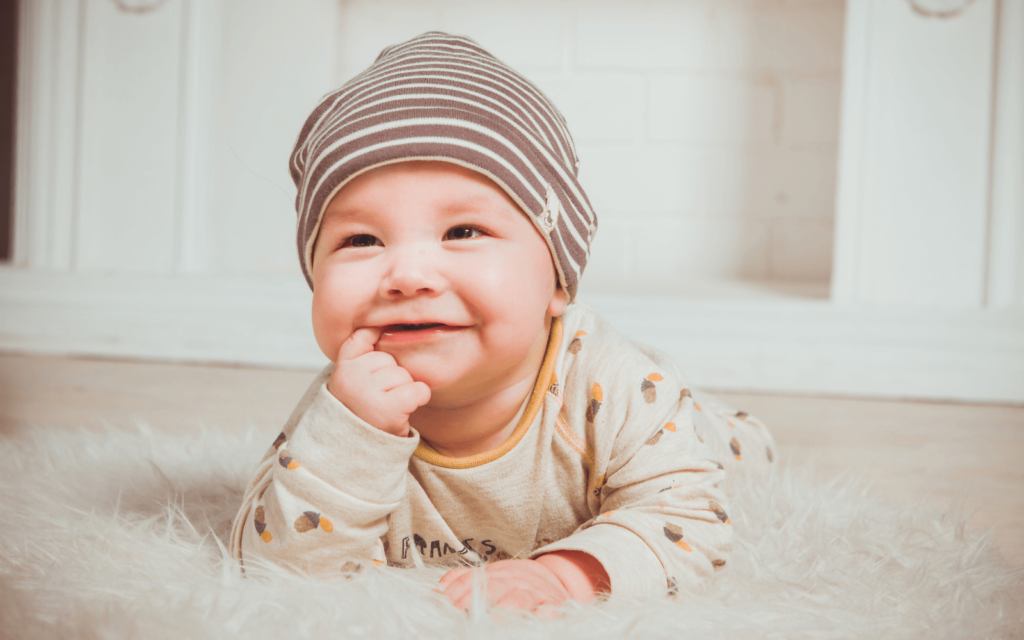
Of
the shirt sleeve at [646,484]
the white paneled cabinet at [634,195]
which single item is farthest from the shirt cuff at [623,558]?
the white paneled cabinet at [634,195]

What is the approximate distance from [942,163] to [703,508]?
1200 millimetres

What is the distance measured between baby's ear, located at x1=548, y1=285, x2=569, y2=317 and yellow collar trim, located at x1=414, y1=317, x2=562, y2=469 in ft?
0.11

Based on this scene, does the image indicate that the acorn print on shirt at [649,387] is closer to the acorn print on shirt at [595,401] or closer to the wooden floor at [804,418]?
the acorn print on shirt at [595,401]

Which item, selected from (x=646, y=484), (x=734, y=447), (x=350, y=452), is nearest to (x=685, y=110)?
(x=734, y=447)

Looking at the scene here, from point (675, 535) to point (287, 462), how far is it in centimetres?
27

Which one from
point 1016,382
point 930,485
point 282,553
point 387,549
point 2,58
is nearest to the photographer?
point 282,553

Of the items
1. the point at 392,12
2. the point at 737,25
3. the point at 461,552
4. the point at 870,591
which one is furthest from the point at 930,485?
the point at 392,12

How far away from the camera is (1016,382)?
1524mm

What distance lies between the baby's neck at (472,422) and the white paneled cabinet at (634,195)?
99 cm

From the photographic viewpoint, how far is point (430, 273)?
1.85 feet

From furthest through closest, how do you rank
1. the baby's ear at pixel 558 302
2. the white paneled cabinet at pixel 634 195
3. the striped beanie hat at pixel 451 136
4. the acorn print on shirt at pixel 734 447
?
the white paneled cabinet at pixel 634 195 → the acorn print on shirt at pixel 734 447 → the baby's ear at pixel 558 302 → the striped beanie hat at pixel 451 136

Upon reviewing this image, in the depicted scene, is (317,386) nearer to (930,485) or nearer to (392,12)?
(930,485)

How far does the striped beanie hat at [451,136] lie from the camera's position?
596mm

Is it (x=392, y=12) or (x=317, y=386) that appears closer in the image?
(x=317, y=386)
